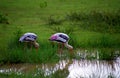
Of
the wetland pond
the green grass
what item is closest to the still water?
the wetland pond

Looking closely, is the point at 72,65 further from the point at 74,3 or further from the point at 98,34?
the point at 74,3

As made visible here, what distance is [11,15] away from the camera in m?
14.3

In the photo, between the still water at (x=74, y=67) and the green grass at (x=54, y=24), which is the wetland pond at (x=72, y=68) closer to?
the still water at (x=74, y=67)

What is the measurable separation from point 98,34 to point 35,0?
542 cm

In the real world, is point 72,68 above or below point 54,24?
above

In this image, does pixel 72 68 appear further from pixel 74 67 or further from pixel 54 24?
pixel 54 24

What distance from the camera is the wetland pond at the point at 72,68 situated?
798 centimetres

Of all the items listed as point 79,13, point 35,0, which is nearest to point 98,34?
point 79,13

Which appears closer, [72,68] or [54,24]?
[72,68]

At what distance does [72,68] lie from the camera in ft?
28.2

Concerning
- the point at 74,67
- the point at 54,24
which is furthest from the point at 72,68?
the point at 54,24

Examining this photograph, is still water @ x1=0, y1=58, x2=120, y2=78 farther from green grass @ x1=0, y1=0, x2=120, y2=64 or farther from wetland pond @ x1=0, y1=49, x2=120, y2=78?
green grass @ x1=0, y1=0, x2=120, y2=64

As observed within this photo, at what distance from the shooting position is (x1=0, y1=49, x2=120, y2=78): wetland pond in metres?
7.98

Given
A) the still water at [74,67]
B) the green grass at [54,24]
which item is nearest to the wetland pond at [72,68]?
the still water at [74,67]
